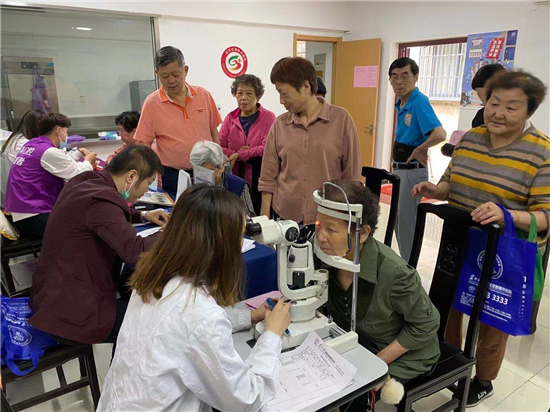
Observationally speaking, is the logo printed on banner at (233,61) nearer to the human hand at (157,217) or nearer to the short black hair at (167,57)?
the short black hair at (167,57)

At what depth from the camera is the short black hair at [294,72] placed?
6.31ft

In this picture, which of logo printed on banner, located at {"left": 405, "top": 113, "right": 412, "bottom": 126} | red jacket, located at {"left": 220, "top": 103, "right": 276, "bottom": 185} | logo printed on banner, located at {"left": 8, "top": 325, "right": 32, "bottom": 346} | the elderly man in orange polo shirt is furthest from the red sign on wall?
logo printed on banner, located at {"left": 8, "top": 325, "right": 32, "bottom": 346}

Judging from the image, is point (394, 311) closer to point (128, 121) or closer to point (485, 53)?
point (128, 121)

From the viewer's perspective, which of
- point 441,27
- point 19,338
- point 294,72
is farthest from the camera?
point 441,27

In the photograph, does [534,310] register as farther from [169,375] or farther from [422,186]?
[169,375]

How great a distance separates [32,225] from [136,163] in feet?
4.48

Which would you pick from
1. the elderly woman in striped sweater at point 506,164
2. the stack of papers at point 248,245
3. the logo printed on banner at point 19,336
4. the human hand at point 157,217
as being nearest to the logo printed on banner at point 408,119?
the elderly woman in striped sweater at point 506,164

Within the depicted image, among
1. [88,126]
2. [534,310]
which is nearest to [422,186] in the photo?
[534,310]

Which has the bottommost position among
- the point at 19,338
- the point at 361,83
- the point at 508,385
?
the point at 508,385

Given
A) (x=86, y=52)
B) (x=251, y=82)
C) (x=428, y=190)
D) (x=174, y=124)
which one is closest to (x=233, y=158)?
(x=174, y=124)

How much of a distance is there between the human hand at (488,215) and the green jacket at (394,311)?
0.35m

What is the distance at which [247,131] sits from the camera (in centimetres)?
326

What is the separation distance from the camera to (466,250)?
1547mm

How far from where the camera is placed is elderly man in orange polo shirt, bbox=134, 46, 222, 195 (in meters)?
2.75
